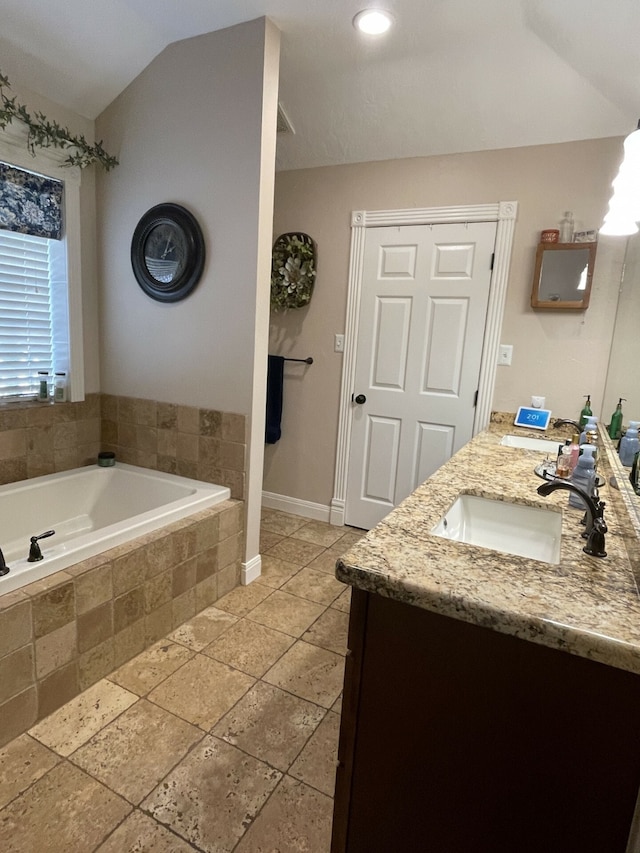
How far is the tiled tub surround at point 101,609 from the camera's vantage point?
4.69ft

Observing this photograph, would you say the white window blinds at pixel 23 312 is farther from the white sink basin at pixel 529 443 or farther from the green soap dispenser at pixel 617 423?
the green soap dispenser at pixel 617 423

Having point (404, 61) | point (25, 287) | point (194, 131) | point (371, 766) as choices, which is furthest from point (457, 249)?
point (371, 766)

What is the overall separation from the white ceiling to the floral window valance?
40cm

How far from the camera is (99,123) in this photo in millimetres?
2488

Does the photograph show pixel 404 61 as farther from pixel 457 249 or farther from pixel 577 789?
pixel 577 789

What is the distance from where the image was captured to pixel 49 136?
7.32 feet

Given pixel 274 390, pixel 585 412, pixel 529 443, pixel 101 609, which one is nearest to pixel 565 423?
pixel 585 412

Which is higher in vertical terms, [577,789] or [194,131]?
[194,131]

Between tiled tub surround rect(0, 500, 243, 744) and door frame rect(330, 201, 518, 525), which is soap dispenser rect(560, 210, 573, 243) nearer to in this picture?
door frame rect(330, 201, 518, 525)

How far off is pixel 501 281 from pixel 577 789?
93.3 inches

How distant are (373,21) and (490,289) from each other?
135 cm

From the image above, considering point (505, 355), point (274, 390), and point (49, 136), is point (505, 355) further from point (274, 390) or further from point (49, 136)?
point (49, 136)

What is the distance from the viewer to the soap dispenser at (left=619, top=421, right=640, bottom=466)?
1.50 m

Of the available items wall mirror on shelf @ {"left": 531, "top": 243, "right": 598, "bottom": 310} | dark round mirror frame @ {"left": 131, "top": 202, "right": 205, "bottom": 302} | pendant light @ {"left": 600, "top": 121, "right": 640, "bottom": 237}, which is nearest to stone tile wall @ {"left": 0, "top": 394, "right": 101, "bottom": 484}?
dark round mirror frame @ {"left": 131, "top": 202, "right": 205, "bottom": 302}
